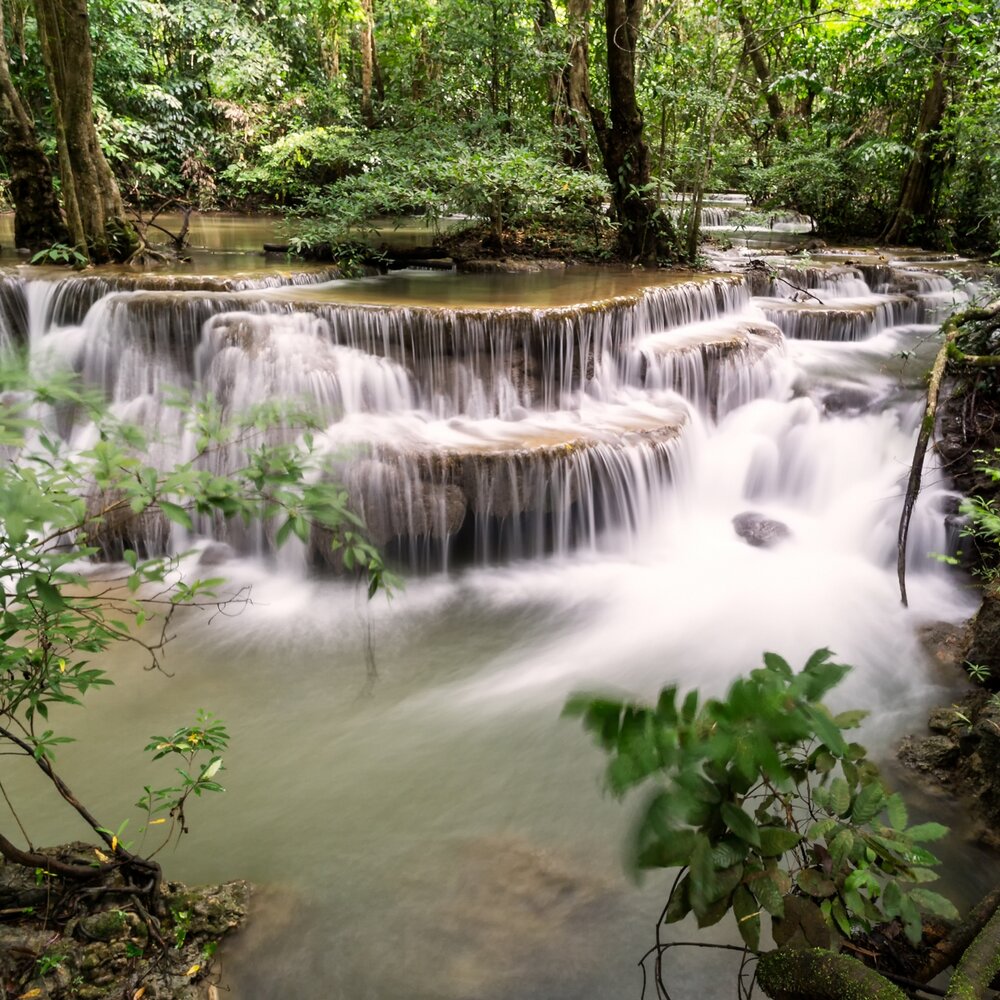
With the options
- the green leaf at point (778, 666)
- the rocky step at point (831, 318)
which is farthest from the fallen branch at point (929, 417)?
the green leaf at point (778, 666)

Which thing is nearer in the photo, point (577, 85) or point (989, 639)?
point (989, 639)

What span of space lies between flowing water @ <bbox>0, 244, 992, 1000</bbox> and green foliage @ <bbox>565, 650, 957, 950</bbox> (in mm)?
1258

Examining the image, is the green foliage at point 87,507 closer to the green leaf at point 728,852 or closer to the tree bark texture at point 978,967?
the green leaf at point 728,852

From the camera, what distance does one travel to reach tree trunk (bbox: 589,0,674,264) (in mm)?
9047

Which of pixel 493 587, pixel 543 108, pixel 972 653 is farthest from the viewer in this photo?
pixel 543 108

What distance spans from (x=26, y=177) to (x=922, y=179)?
13.5m

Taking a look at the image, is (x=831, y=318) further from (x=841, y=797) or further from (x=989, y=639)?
(x=841, y=797)

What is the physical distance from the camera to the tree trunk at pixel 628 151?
9.05 m

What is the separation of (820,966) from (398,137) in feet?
36.3

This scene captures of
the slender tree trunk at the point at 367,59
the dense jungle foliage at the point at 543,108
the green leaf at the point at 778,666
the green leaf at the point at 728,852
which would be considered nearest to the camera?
the green leaf at the point at 778,666

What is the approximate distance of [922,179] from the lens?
488 inches

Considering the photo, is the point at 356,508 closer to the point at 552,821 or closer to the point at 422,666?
the point at 422,666

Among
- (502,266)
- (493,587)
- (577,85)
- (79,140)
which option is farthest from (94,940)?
(577,85)

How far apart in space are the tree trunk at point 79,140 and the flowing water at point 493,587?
148cm
